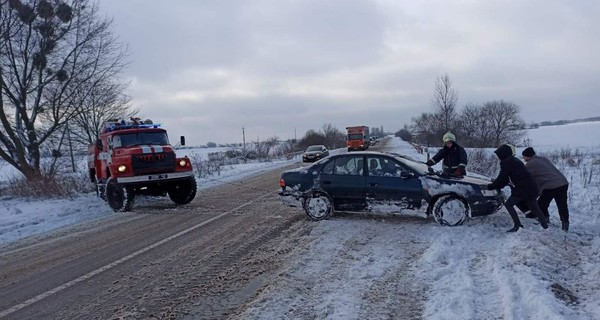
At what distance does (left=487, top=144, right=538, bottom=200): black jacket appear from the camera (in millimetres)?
7949

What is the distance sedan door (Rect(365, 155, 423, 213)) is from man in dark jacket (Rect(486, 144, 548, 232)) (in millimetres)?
1699

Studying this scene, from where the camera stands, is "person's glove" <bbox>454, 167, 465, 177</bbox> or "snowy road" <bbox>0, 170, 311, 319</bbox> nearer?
"snowy road" <bbox>0, 170, 311, 319</bbox>

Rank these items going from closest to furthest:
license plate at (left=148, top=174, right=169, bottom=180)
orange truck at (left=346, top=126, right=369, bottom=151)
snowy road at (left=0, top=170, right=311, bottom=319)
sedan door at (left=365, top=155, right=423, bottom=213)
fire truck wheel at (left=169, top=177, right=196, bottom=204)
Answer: snowy road at (left=0, top=170, right=311, bottom=319) → sedan door at (left=365, top=155, right=423, bottom=213) → license plate at (left=148, top=174, right=169, bottom=180) → fire truck wheel at (left=169, top=177, right=196, bottom=204) → orange truck at (left=346, top=126, right=369, bottom=151)

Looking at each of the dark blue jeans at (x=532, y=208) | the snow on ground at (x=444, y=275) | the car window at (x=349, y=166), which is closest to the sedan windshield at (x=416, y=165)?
the car window at (x=349, y=166)

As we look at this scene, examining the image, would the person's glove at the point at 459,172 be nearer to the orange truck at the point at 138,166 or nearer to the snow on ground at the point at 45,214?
the orange truck at the point at 138,166

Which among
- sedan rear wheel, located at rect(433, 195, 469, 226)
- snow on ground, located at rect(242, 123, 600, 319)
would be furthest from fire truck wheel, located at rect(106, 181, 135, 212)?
sedan rear wheel, located at rect(433, 195, 469, 226)

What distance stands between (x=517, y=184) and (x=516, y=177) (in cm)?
12

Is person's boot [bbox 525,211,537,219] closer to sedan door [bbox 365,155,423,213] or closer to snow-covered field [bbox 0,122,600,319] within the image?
snow-covered field [bbox 0,122,600,319]

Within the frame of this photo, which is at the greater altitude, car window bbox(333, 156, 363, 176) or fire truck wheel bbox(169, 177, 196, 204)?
car window bbox(333, 156, 363, 176)

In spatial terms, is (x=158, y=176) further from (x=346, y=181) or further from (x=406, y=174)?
(x=406, y=174)

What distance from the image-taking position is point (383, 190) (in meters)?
9.58

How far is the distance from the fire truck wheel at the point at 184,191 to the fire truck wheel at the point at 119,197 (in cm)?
153

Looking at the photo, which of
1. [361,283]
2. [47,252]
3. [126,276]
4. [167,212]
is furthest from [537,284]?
[167,212]

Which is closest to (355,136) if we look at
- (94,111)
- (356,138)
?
(356,138)
